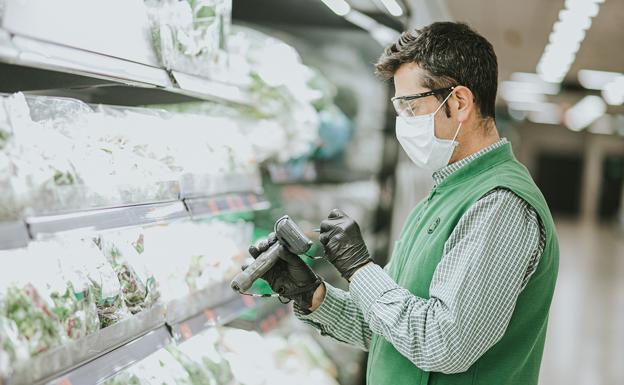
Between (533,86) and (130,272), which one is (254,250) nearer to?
(130,272)

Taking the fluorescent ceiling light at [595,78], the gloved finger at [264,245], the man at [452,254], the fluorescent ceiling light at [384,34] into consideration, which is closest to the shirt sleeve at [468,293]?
the man at [452,254]

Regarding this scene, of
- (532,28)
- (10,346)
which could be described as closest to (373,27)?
(10,346)

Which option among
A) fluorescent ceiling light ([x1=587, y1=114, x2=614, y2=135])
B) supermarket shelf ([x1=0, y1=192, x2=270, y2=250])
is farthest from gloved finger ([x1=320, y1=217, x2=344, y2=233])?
fluorescent ceiling light ([x1=587, y1=114, x2=614, y2=135])

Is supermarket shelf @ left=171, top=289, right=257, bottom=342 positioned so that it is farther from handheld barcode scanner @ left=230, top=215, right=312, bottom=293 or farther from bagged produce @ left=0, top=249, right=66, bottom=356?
bagged produce @ left=0, top=249, right=66, bottom=356

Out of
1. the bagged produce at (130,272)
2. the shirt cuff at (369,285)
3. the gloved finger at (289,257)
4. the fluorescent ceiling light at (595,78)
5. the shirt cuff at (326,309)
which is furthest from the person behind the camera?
the fluorescent ceiling light at (595,78)

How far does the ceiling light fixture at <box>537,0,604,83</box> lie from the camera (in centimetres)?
578

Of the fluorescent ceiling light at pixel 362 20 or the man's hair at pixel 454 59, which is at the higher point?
the fluorescent ceiling light at pixel 362 20

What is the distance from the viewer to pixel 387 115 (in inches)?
157

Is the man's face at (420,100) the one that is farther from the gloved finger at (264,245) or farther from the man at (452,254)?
the gloved finger at (264,245)

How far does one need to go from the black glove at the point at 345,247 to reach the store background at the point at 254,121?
483 millimetres

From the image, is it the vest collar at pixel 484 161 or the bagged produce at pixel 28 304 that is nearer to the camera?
the bagged produce at pixel 28 304

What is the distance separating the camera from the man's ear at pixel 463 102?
1.74m

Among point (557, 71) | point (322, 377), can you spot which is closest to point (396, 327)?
point (322, 377)

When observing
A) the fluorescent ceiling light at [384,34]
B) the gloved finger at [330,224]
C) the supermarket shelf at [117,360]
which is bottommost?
the supermarket shelf at [117,360]
